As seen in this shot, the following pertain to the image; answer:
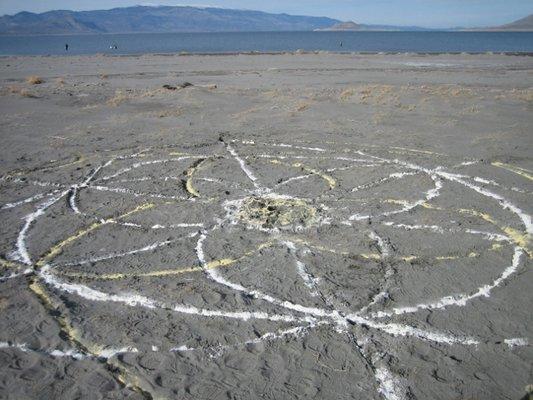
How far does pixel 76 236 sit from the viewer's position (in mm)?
7633

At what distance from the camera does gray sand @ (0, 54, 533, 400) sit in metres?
4.62

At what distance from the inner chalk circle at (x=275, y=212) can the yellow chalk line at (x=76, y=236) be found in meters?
1.95

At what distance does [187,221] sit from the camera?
8.09 m

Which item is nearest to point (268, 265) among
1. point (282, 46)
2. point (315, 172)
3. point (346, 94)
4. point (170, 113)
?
point (315, 172)

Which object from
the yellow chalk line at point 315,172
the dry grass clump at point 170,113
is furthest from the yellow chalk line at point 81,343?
the dry grass clump at point 170,113

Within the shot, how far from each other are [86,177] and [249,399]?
7.77 meters

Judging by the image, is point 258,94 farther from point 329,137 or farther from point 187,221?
point 187,221

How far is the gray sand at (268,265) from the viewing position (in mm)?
4621

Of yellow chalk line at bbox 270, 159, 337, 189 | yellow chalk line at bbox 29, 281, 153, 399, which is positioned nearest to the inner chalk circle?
yellow chalk line at bbox 270, 159, 337, 189

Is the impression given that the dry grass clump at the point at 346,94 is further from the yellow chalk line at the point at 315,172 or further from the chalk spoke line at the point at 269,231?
the yellow chalk line at the point at 315,172

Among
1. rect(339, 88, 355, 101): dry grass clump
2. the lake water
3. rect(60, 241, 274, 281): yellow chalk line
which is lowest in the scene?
the lake water

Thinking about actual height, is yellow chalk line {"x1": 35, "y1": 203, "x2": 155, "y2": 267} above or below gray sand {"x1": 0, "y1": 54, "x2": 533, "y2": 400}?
below

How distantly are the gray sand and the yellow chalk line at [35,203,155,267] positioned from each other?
1.4 inches

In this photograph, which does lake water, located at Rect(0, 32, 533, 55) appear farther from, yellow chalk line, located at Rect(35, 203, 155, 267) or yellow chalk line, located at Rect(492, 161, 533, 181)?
yellow chalk line, located at Rect(35, 203, 155, 267)
